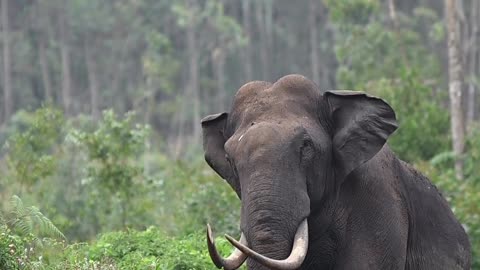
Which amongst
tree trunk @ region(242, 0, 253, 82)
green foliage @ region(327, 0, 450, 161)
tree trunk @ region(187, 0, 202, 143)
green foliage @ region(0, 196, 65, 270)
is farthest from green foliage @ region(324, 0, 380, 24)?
tree trunk @ region(242, 0, 253, 82)

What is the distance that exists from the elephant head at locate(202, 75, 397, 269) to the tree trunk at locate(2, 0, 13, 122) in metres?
49.2

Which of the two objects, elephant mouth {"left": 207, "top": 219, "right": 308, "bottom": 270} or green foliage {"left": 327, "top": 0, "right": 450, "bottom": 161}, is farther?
green foliage {"left": 327, "top": 0, "right": 450, "bottom": 161}

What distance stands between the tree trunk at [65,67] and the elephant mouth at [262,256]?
5142cm

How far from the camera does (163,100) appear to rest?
6838cm

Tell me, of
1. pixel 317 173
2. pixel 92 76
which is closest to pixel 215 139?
pixel 317 173

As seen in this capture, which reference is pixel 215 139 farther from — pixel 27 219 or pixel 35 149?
pixel 35 149

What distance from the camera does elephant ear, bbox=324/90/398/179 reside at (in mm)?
7863

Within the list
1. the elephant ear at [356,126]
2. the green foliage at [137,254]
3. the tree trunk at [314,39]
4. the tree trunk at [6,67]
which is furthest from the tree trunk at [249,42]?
the elephant ear at [356,126]

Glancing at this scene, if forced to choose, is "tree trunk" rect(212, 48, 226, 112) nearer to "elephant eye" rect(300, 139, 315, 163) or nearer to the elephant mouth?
"elephant eye" rect(300, 139, 315, 163)

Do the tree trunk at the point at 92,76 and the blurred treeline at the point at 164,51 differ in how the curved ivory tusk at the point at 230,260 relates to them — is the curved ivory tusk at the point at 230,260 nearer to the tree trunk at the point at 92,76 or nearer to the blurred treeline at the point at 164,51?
the blurred treeline at the point at 164,51

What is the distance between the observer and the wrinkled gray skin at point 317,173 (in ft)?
23.5

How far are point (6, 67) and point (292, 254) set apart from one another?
5194cm

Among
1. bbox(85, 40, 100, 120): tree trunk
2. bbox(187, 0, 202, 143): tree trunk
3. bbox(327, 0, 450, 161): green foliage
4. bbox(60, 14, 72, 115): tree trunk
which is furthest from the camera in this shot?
bbox(85, 40, 100, 120): tree trunk

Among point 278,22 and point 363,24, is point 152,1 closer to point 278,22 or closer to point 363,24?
point 278,22
